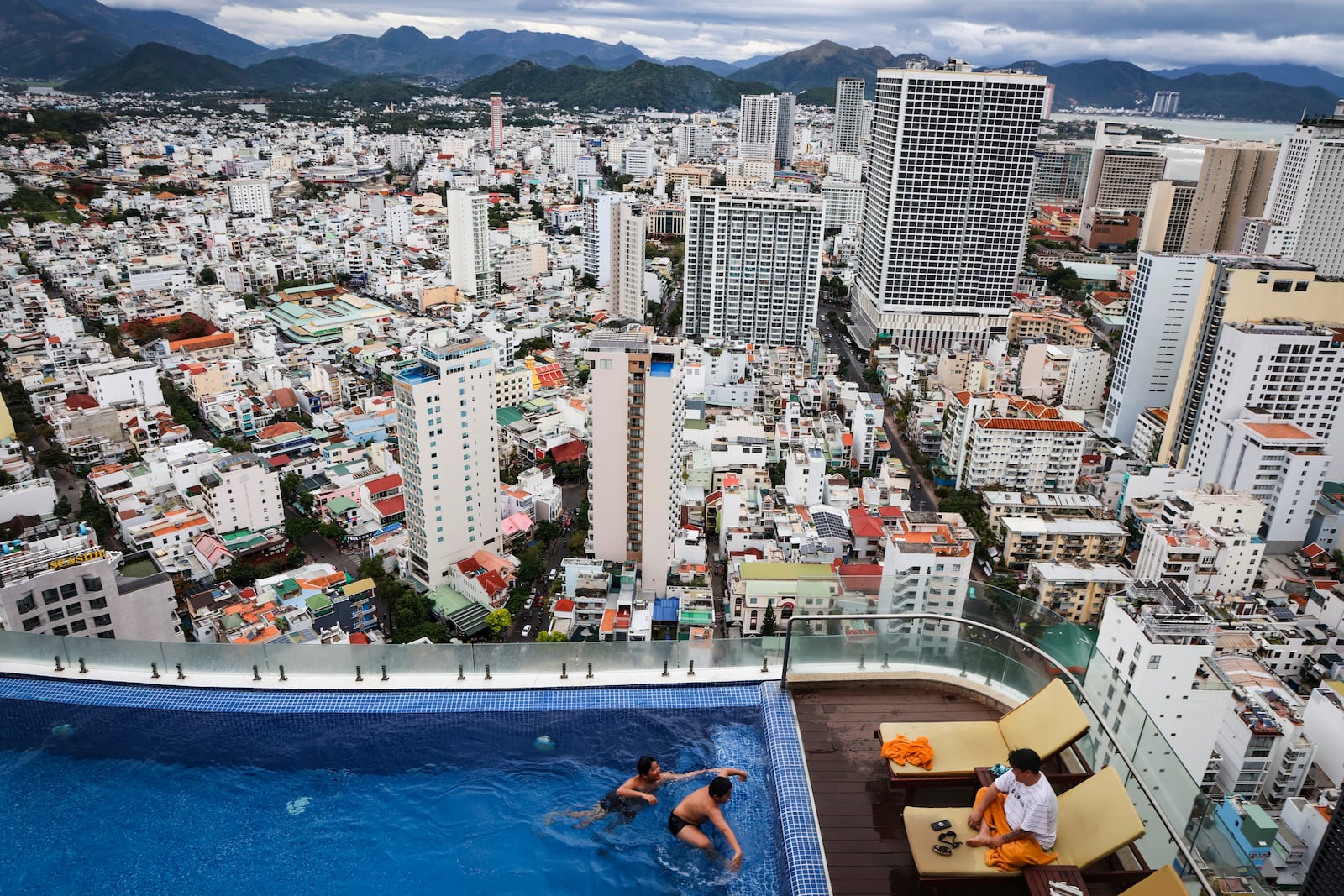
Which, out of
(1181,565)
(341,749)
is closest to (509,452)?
(1181,565)

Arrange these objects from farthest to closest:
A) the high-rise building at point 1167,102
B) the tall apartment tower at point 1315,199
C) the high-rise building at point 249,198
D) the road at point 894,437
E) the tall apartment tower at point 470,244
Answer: the high-rise building at point 1167,102, the high-rise building at point 249,198, the tall apartment tower at point 470,244, the tall apartment tower at point 1315,199, the road at point 894,437

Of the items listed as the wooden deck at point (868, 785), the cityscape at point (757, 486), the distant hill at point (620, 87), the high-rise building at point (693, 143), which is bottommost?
the cityscape at point (757, 486)

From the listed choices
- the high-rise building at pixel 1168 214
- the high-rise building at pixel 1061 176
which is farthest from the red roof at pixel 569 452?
the high-rise building at pixel 1061 176

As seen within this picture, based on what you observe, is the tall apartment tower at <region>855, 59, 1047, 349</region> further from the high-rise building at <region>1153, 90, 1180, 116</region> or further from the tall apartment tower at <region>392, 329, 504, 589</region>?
the high-rise building at <region>1153, 90, 1180, 116</region>

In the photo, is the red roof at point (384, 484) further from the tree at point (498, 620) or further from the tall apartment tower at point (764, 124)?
the tall apartment tower at point (764, 124)

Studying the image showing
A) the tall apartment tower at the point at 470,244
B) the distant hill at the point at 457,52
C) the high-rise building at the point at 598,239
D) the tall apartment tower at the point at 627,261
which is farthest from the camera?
the distant hill at the point at 457,52

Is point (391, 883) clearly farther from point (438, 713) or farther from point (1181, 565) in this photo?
point (1181, 565)
